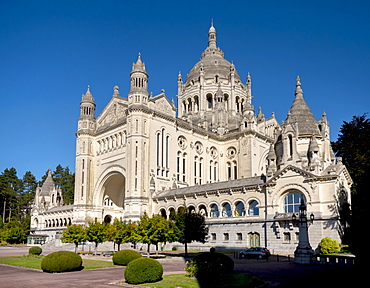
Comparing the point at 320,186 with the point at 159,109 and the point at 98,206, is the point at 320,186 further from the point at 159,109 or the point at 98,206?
the point at 98,206

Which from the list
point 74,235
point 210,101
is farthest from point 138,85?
point 210,101

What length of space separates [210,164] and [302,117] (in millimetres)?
27647

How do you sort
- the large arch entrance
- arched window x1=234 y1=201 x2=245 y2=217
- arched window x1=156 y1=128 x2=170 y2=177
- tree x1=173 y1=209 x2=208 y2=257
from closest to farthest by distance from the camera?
tree x1=173 y1=209 x2=208 y2=257 < arched window x1=234 y1=201 x2=245 y2=217 < arched window x1=156 y1=128 x2=170 y2=177 < the large arch entrance

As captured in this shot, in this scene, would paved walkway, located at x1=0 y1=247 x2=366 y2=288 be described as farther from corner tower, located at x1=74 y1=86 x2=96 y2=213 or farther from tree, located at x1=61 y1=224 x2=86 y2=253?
corner tower, located at x1=74 y1=86 x2=96 y2=213

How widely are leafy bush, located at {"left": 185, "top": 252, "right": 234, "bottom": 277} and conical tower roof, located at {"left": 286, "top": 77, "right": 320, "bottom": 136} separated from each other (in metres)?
29.8

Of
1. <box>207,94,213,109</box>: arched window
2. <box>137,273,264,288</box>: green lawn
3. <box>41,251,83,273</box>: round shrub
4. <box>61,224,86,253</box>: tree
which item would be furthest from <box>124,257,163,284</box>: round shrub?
<box>207,94,213,109</box>: arched window

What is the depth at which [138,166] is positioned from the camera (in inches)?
2411

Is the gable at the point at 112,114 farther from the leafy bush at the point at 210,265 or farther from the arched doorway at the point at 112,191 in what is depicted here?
the leafy bush at the point at 210,265

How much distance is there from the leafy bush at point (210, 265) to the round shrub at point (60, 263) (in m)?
9.58

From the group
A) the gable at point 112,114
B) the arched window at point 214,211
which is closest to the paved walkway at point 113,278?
the arched window at point 214,211

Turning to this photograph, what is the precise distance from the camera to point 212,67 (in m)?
90.8

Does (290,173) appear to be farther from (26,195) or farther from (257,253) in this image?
(26,195)

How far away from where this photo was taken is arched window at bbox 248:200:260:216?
4681cm

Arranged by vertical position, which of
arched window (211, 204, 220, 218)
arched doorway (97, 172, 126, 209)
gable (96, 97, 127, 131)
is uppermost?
gable (96, 97, 127, 131)
